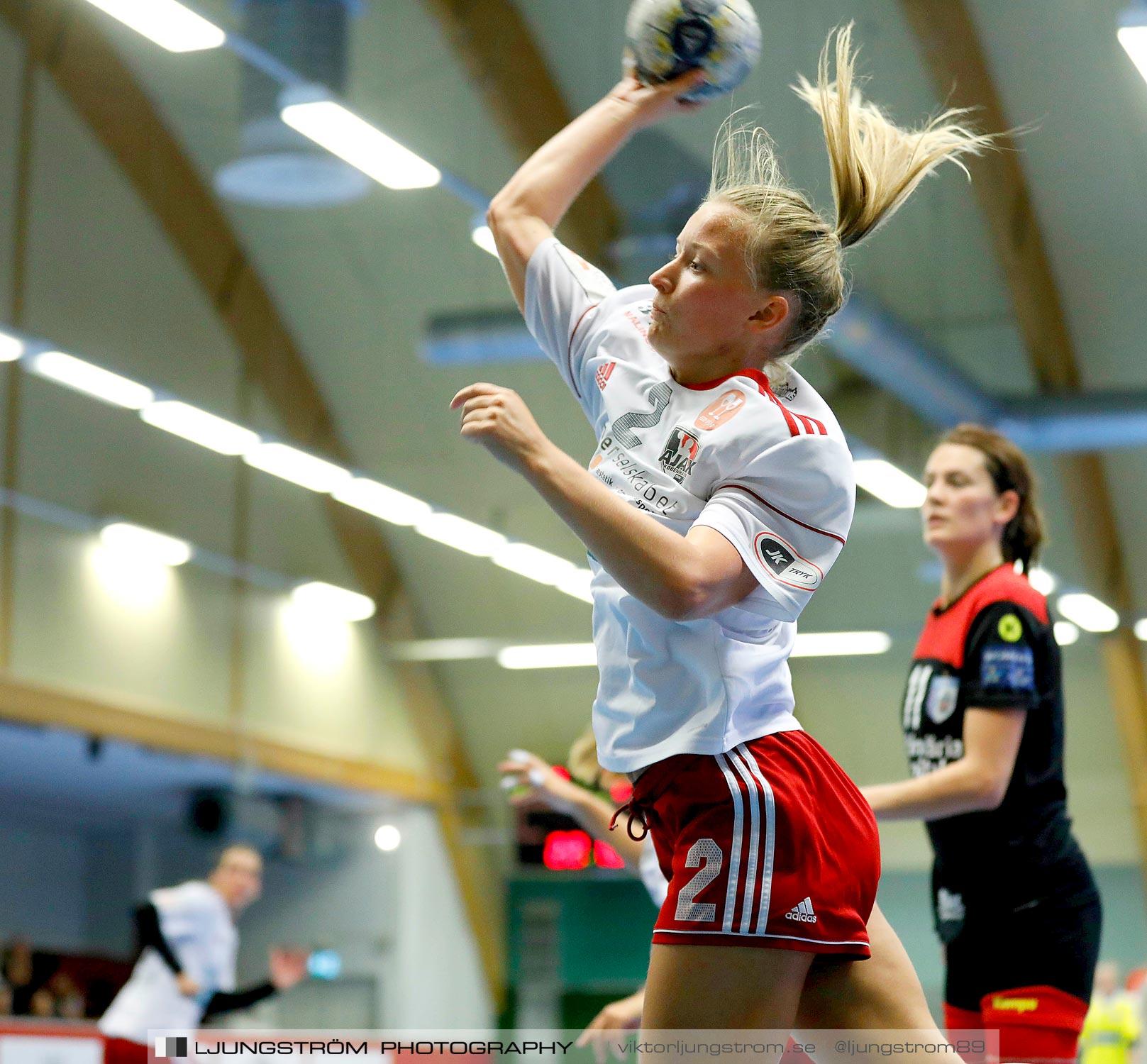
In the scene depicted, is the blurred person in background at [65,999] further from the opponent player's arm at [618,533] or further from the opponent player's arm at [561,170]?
the opponent player's arm at [618,533]

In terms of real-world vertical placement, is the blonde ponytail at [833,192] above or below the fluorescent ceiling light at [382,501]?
below

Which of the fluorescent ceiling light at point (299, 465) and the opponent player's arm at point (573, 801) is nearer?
the opponent player's arm at point (573, 801)

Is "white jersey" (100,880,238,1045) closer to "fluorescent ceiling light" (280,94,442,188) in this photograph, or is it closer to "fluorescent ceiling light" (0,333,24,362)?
"fluorescent ceiling light" (280,94,442,188)

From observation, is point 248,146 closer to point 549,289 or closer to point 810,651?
point 810,651

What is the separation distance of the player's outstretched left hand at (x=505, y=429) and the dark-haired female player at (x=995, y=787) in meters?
1.20

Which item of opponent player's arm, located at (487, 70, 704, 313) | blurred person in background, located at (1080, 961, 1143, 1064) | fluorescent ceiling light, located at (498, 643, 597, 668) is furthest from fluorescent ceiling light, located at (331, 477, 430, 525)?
opponent player's arm, located at (487, 70, 704, 313)

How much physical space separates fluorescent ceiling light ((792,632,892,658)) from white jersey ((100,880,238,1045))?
10.1 meters

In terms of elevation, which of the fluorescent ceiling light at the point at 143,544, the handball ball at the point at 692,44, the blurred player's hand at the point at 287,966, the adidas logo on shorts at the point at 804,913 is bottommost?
the blurred player's hand at the point at 287,966

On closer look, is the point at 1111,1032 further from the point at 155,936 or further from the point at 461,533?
the point at 155,936

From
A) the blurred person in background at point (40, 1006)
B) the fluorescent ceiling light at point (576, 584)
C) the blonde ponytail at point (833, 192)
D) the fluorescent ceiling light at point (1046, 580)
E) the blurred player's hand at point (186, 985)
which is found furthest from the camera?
the fluorescent ceiling light at point (576, 584)

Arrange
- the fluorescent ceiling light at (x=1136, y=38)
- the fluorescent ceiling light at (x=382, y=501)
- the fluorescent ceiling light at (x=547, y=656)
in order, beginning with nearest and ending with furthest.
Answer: the fluorescent ceiling light at (x=1136, y=38), the fluorescent ceiling light at (x=382, y=501), the fluorescent ceiling light at (x=547, y=656)

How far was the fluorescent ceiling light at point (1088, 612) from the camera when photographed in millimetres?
15570

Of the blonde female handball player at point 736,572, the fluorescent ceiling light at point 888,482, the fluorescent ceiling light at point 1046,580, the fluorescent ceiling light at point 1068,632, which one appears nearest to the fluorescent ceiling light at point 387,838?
the fluorescent ceiling light at point 1068,632

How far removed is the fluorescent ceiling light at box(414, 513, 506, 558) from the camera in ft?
51.1
